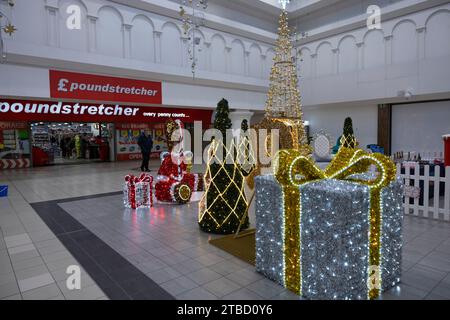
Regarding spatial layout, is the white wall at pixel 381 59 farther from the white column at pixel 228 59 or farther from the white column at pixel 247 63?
the white column at pixel 228 59

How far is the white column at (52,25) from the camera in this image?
9.05 meters

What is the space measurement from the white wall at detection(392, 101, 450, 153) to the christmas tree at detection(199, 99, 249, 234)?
11694 mm

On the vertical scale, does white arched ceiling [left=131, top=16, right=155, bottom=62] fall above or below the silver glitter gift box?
above

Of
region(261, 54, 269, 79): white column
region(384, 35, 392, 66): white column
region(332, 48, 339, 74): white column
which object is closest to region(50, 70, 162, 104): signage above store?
region(261, 54, 269, 79): white column

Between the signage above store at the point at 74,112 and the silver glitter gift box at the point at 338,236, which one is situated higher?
the signage above store at the point at 74,112

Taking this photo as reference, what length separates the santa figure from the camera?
6.23 metres

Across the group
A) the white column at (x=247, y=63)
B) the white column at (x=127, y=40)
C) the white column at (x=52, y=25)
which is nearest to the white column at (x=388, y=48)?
the white column at (x=247, y=63)

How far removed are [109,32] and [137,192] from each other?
23.0 feet

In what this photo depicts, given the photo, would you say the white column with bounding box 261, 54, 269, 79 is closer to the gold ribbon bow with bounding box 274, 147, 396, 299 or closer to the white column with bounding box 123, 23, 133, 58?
the white column with bounding box 123, 23, 133, 58

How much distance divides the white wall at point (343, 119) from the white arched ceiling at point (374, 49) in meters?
2.26

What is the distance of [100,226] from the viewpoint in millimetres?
4832

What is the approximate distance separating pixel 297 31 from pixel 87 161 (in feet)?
41.4
